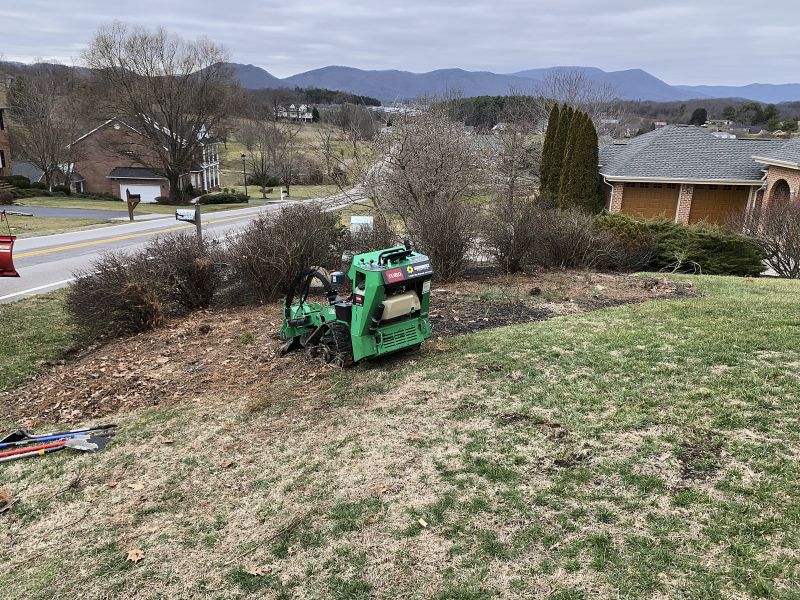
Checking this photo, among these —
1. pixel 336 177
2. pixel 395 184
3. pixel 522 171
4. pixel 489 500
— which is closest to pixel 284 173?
pixel 522 171

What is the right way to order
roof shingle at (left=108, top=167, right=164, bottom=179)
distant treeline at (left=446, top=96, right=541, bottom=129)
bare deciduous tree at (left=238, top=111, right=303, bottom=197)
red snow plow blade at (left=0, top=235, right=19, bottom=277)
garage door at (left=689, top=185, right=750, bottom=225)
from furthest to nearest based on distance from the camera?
bare deciduous tree at (left=238, top=111, right=303, bottom=197)
roof shingle at (left=108, top=167, right=164, bottom=179)
distant treeline at (left=446, top=96, right=541, bottom=129)
garage door at (left=689, top=185, right=750, bottom=225)
red snow plow blade at (left=0, top=235, right=19, bottom=277)

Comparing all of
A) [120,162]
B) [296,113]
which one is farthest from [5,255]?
[296,113]

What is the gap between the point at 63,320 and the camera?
33.3 feet

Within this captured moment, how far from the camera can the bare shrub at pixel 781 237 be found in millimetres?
12938

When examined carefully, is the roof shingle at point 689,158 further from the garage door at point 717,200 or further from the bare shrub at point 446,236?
the bare shrub at point 446,236

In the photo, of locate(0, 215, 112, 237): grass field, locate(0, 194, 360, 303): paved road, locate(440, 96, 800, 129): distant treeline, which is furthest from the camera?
locate(440, 96, 800, 129): distant treeline

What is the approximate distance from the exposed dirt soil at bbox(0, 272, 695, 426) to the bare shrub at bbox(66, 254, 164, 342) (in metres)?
0.30

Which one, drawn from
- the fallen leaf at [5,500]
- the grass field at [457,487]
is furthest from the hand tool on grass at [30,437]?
the fallen leaf at [5,500]

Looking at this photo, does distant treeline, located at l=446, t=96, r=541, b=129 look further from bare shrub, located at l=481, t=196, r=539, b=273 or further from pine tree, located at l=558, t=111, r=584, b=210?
bare shrub, located at l=481, t=196, r=539, b=273

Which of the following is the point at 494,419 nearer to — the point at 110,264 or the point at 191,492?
the point at 191,492

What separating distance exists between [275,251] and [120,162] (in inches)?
2021

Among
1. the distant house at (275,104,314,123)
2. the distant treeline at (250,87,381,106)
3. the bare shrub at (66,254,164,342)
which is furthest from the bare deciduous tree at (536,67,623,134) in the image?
the bare shrub at (66,254,164,342)

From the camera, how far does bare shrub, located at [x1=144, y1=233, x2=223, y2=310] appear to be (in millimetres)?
9141

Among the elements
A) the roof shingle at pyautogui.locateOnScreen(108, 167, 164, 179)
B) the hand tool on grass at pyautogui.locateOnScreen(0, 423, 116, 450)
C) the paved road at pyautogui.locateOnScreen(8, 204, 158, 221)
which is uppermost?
the hand tool on grass at pyautogui.locateOnScreen(0, 423, 116, 450)
